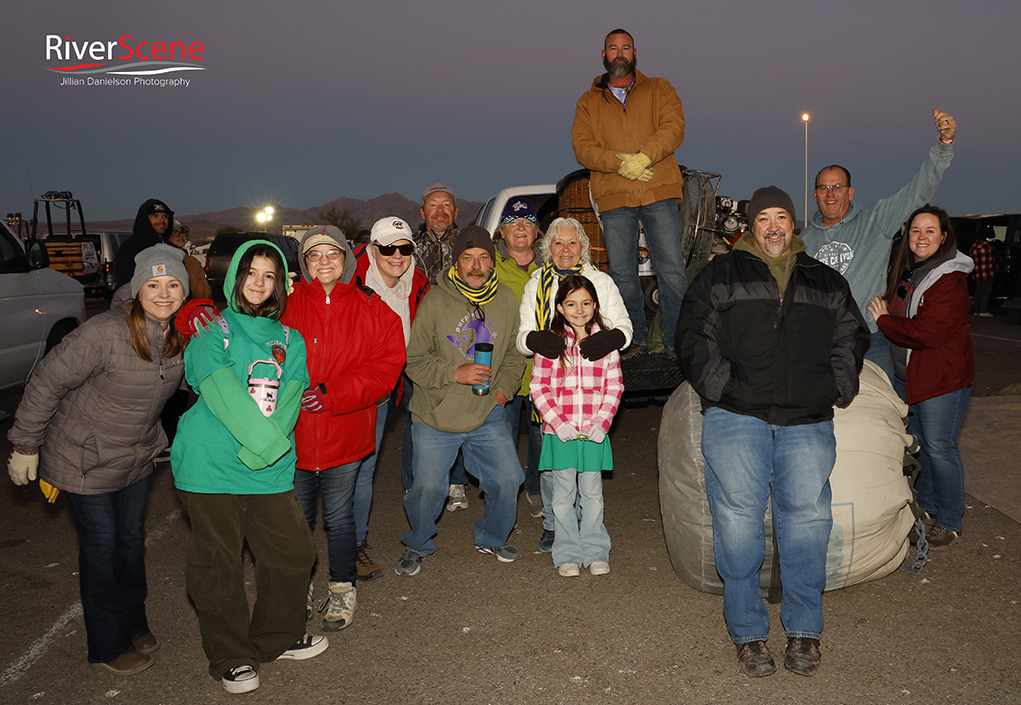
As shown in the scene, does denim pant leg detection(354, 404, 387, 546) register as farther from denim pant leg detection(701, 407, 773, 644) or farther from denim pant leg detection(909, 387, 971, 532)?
denim pant leg detection(909, 387, 971, 532)

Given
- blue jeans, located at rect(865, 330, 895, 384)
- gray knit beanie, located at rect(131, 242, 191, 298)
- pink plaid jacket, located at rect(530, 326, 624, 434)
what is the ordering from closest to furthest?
gray knit beanie, located at rect(131, 242, 191, 298), pink plaid jacket, located at rect(530, 326, 624, 434), blue jeans, located at rect(865, 330, 895, 384)

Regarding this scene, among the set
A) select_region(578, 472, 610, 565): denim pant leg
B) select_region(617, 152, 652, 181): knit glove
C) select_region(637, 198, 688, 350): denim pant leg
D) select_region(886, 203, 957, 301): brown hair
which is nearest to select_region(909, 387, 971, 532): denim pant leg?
select_region(886, 203, 957, 301): brown hair

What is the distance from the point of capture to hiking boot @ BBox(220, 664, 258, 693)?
3.38 metres

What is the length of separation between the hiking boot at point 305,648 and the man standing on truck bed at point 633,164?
3.10m

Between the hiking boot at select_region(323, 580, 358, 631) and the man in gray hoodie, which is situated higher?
the man in gray hoodie

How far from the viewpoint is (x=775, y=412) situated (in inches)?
142

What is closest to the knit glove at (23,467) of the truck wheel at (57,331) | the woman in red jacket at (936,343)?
the woman in red jacket at (936,343)

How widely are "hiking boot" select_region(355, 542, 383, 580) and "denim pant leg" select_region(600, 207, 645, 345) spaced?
270 cm

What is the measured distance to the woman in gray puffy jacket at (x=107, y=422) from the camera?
3383 mm

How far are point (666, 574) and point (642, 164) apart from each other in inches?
116

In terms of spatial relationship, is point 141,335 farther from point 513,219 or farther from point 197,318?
point 513,219

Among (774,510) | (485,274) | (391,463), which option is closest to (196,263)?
→ (391,463)

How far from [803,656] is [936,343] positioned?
219 centimetres

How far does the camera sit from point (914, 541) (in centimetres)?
A: 461
